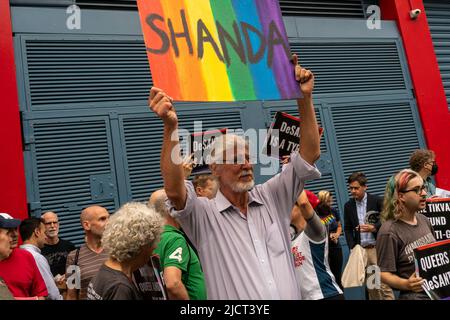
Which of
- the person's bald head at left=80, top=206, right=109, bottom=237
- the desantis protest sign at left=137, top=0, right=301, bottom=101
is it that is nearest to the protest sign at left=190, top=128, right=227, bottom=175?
the person's bald head at left=80, top=206, right=109, bottom=237

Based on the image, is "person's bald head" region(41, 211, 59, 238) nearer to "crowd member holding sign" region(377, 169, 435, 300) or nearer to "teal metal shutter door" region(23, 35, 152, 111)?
"teal metal shutter door" region(23, 35, 152, 111)

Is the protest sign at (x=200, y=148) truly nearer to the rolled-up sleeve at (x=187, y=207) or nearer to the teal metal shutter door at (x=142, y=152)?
the rolled-up sleeve at (x=187, y=207)

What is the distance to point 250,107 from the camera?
8273 millimetres

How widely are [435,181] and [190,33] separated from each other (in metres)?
7.38

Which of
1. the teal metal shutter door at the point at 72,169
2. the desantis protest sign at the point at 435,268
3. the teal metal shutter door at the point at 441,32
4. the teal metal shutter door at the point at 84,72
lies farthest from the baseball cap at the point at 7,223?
the teal metal shutter door at the point at 441,32

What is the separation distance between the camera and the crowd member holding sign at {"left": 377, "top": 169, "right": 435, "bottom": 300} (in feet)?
12.3

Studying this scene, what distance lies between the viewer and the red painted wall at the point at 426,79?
31.2 ft

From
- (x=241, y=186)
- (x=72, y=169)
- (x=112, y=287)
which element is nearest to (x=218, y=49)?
(x=241, y=186)

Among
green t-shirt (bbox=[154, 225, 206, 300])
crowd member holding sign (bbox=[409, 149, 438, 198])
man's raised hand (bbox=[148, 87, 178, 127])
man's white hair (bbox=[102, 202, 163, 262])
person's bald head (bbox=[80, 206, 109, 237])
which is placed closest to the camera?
man's raised hand (bbox=[148, 87, 178, 127])

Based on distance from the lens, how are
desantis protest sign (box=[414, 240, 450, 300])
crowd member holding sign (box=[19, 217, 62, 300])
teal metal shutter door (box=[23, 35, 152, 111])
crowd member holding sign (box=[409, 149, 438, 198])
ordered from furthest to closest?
1. teal metal shutter door (box=[23, 35, 152, 111])
2. crowd member holding sign (box=[409, 149, 438, 198])
3. crowd member holding sign (box=[19, 217, 62, 300])
4. desantis protest sign (box=[414, 240, 450, 300])

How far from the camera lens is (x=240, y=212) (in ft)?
9.52
